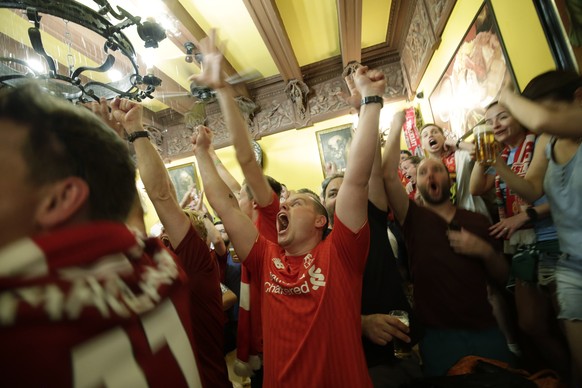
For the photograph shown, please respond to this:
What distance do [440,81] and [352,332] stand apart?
3630 millimetres

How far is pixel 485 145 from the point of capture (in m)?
1.71

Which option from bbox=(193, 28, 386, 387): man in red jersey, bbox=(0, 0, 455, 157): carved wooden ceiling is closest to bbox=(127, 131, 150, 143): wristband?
bbox=(193, 28, 386, 387): man in red jersey

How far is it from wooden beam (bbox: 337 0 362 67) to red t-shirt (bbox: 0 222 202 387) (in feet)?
13.8

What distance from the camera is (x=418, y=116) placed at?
4.93 meters

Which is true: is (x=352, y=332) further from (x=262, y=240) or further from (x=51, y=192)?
(x=51, y=192)

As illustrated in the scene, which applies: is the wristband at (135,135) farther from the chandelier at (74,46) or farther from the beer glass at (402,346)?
the beer glass at (402,346)

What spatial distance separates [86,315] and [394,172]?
1.59 m

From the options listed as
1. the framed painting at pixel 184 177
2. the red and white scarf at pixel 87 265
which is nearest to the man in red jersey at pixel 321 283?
the red and white scarf at pixel 87 265

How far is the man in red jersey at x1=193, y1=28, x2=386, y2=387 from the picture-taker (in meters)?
1.11

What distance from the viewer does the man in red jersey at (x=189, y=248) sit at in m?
1.35

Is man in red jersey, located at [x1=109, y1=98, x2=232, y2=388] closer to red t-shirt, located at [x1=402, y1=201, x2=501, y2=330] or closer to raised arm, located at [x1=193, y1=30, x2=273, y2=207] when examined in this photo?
raised arm, located at [x1=193, y1=30, x2=273, y2=207]

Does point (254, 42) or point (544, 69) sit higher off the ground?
point (254, 42)

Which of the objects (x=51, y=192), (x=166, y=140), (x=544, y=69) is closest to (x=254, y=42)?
(x=166, y=140)

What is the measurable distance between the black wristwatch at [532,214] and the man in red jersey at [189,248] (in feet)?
6.12
